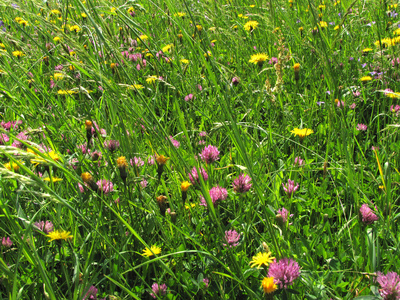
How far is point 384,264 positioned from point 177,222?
2.17 ft

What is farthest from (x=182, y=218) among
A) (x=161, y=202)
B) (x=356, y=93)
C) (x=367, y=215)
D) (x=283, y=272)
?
(x=356, y=93)

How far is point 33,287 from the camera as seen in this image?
3.20 feet

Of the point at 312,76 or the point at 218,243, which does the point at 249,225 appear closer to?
the point at 218,243

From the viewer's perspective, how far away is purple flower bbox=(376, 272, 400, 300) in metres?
0.78

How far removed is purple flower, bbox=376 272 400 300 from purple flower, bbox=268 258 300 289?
192 millimetres

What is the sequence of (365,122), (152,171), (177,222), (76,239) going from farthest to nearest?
(365,122) → (152,171) → (177,222) → (76,239)

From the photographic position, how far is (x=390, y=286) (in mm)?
783

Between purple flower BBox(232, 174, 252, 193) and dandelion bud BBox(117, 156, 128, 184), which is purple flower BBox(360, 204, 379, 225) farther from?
dandelion bud BBox(117, 156, 128, 184)

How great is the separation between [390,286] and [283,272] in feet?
0.79

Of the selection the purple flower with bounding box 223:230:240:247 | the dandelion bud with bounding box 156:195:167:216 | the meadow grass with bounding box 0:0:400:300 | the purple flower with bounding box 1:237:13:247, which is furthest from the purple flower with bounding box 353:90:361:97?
the purple flower with bounding box 1:237:13:247

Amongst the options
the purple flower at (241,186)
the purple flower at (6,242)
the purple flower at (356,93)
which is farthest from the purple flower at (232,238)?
the purple flower at (356,93)

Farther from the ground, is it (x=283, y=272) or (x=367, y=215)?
(x=283, y=272)

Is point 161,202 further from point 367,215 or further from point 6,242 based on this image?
point 367,215

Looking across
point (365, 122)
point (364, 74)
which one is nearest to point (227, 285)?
point (365, 122)
